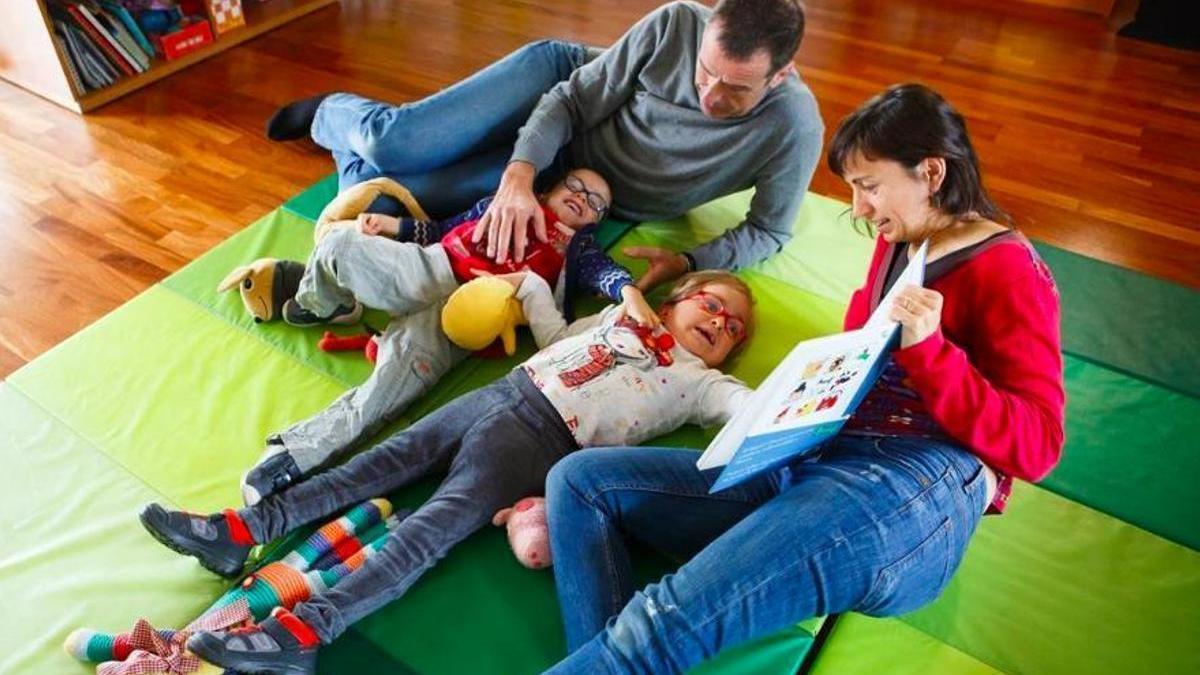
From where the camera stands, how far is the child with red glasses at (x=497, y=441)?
1232 mm

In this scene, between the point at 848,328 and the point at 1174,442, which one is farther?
the point at 1174,442

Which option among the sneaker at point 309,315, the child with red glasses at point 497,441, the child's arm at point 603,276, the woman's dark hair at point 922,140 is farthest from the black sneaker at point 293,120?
the woman's dark hair at point 922,140

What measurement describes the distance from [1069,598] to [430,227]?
1363 millimetres

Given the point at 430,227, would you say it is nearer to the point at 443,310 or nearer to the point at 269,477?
the point at 443,310

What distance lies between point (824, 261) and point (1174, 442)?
78cm

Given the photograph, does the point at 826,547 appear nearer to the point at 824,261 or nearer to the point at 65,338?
the point at 824,261

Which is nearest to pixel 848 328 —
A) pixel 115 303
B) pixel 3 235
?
pixel 115 303

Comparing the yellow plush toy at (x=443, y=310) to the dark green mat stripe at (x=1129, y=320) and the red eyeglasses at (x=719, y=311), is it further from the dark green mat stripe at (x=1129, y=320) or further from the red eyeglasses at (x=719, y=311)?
the dark green mat stripe at (x=1129, y=320)

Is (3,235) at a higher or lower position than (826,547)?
lower

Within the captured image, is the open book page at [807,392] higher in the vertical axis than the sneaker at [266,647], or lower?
higher

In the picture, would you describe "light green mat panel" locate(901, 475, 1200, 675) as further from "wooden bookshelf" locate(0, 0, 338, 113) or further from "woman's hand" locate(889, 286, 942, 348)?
"wooden bookshelf" locate(0, 0, 338, 113)

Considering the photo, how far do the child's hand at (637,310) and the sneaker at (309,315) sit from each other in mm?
575

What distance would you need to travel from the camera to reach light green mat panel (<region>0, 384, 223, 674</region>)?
49.1 inches

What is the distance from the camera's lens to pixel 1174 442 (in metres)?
1.59
